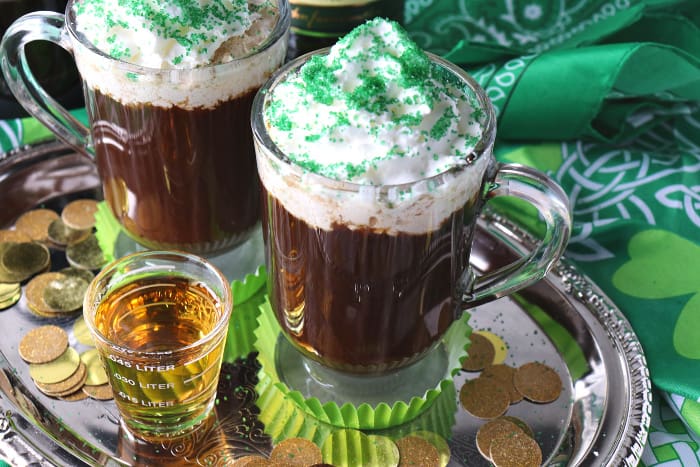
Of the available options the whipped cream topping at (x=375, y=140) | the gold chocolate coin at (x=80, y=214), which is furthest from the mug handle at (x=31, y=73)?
the whipped cream topping at (x=375, y=140)

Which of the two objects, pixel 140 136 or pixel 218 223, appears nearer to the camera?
pixel 140 136

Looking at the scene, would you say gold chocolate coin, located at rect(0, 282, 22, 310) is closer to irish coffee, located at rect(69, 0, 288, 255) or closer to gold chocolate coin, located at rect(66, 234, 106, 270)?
gold chocolate coin, located at rect(66, 234, 106, 270)

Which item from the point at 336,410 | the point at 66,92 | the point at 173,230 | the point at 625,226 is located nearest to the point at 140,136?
the point at 173,230

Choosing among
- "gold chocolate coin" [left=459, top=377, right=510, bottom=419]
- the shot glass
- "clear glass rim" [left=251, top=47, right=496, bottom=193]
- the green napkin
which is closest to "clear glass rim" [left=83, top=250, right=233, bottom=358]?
the shot glass

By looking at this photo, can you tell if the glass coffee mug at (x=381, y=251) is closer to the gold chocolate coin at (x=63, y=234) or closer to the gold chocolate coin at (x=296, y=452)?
the gold chocolate coin at (x=296, y=452)

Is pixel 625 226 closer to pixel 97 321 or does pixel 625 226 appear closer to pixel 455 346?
pixel 455 346

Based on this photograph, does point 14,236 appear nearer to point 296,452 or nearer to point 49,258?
point 49,258
